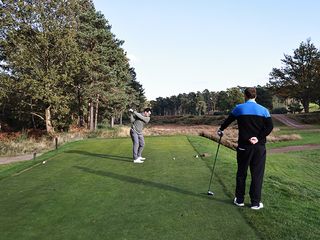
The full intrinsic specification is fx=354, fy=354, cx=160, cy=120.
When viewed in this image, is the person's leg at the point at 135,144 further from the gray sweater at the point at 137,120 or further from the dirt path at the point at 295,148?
the dirt path at the point at 295,148

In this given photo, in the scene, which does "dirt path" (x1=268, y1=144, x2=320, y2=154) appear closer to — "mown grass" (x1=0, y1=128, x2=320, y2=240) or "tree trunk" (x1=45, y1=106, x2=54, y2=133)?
"mown grass" (x1=0, y1=128, x2=320, y2=240)

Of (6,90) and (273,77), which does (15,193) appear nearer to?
(6,90)

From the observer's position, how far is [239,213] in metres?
6.11

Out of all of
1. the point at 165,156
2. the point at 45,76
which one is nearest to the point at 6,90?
the point at 45,76

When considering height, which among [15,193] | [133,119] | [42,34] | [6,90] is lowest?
[15,193]

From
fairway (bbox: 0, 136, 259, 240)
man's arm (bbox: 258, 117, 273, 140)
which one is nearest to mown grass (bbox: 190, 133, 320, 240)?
fairway (bbox: 0, 136, 259, 240)

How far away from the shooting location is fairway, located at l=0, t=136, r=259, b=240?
527 centimetres

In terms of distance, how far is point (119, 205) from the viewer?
267 inches

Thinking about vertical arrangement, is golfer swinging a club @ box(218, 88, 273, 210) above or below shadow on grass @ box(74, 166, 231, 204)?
→ above

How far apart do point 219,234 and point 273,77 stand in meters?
75.5

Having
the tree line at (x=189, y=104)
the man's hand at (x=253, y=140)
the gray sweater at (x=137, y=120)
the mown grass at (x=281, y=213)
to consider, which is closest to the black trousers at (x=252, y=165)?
the man's hand at (x=253, y=140)

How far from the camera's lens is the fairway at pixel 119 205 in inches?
207

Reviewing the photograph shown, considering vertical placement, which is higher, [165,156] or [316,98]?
[316,98]

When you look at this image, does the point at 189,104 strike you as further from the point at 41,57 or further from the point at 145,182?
the point at 145,182
